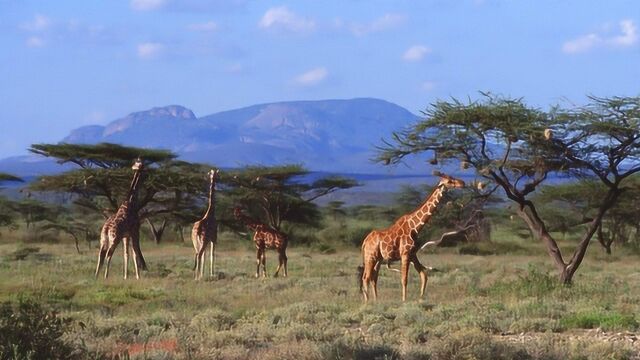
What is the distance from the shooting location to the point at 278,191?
42719 mm

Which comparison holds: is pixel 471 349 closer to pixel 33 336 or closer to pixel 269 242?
pixel 33 336

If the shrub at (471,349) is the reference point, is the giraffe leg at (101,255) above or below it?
below

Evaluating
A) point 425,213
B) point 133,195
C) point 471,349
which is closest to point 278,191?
point 133,195

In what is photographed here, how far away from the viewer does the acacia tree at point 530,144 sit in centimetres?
1989

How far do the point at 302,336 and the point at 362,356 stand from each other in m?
2.14

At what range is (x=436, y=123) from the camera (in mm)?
21188

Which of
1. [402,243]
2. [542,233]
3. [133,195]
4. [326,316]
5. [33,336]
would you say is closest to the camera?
[33,336]

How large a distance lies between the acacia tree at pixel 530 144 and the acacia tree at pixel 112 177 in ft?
32.4

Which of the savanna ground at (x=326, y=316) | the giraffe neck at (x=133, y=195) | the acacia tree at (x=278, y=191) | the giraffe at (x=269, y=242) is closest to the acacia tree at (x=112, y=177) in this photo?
the giraffe at (x=269, y=242)

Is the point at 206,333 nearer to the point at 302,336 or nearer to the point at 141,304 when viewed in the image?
the point at 302,336

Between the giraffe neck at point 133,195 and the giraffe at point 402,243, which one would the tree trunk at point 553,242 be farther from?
the giraffe neck at point 133,195

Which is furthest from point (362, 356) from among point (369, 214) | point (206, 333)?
point (369, 214)

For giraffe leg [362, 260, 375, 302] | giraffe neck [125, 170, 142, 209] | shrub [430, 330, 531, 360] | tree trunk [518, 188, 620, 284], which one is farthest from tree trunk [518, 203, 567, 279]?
shrub [430, 330, 531, 360]

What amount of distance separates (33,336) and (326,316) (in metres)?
6.02
